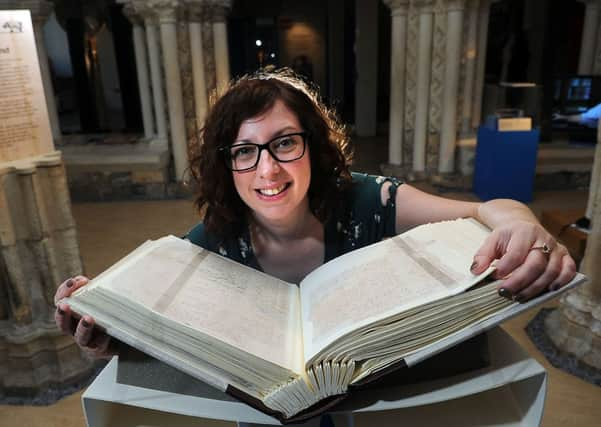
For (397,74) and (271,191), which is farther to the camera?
(397,74)

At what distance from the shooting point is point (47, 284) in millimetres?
2441

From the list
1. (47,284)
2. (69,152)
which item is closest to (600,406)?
(47,284)

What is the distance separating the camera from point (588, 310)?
2422 mm

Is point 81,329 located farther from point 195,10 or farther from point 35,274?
point 195,10

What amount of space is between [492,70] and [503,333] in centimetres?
911

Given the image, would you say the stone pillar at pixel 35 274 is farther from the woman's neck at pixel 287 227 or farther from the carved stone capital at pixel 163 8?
the carved stone capital at pixel 163 8

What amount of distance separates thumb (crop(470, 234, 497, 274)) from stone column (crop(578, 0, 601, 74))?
6531mm

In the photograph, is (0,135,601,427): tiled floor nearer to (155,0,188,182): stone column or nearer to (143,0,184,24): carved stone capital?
(155,0,188,182): stone column

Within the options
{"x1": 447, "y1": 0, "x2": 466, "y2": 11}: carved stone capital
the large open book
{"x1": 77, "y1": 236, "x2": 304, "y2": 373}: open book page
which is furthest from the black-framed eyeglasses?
{"x1": 447, "y1": 0, "x2": 466, "y2": 11}: carved stone capital

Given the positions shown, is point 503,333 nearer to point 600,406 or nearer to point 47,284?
point 600,406

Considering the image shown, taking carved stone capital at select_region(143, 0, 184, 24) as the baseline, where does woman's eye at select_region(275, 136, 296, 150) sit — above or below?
below

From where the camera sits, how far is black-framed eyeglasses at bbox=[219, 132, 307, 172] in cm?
97

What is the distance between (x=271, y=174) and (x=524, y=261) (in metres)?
0.49

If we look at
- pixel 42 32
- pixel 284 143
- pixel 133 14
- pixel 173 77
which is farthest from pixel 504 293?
pixel 42 32
